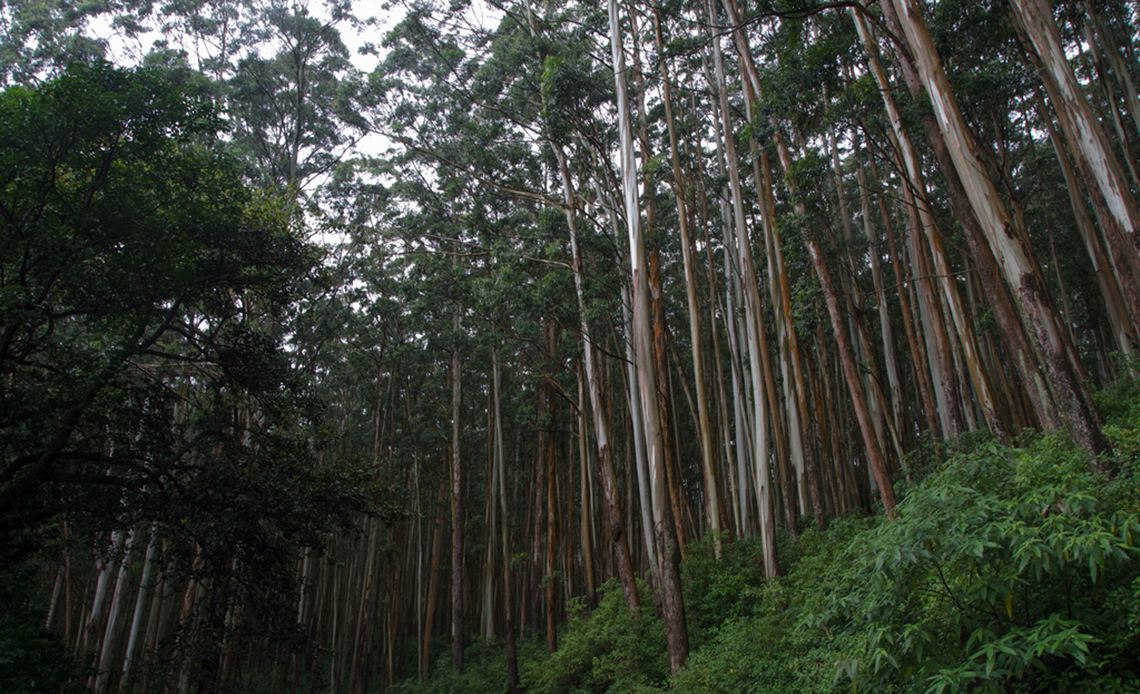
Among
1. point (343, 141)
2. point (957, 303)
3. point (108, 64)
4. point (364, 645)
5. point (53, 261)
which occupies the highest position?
point (343, 141)

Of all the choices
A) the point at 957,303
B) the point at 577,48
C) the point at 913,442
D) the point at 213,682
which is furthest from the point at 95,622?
the point at 913,442

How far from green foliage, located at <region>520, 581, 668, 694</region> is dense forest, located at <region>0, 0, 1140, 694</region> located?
0.26 feet

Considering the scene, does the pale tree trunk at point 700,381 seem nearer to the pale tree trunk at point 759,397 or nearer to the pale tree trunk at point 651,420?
the pale tree trunk at point 759,397

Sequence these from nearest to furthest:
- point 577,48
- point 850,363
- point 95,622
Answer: point 850,363, point 95,622, point 577,48

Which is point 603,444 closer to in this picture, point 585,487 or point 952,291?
point 585,487

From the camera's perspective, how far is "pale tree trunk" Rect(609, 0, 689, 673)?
641 cm

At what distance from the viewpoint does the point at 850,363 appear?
24.4 feet

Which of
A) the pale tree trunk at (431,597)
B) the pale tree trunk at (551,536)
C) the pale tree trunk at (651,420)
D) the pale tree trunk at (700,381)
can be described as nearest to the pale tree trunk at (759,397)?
the pale tree trunk at (700,381)

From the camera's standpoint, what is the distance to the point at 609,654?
29.6 feet

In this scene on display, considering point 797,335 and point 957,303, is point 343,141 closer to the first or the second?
point 797,335

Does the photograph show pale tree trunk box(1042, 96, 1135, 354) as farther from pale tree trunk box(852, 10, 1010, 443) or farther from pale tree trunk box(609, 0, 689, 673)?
pale tree trunk box(609, 0, 689, 673)

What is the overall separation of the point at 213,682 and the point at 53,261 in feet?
18.1

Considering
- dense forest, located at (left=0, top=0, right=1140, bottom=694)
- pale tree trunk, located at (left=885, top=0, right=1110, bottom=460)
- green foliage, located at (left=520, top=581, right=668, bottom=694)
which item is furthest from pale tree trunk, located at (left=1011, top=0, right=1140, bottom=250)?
green foliage, located at (left=520, top=581, right=668, bottom=694)

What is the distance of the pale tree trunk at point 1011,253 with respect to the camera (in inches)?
178
